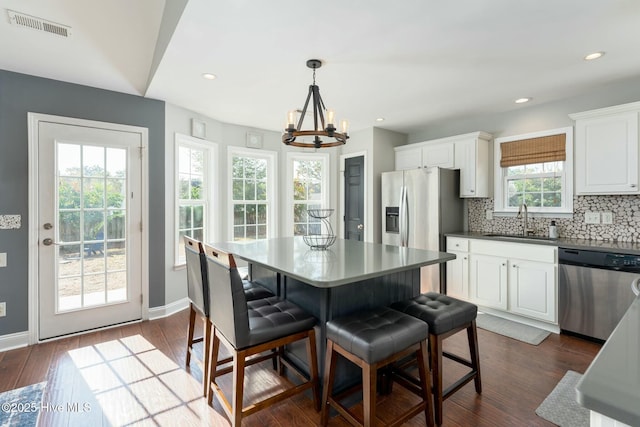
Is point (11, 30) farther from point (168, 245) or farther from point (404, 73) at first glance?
point (404, 73)

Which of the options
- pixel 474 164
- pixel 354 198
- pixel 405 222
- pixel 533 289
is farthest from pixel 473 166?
pixel 354 198

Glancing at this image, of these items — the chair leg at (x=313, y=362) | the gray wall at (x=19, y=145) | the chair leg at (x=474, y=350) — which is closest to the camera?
the chair leg at (x=313, y=362)

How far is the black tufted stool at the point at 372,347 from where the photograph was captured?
1.50 m

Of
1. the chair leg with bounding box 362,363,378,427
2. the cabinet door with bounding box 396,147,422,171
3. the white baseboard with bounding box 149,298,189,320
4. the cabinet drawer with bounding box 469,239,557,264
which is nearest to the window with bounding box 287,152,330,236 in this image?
the cabinet door with bounding box 396,147,422,171

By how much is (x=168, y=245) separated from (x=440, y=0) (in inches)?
135

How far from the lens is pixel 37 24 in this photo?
7.23ft

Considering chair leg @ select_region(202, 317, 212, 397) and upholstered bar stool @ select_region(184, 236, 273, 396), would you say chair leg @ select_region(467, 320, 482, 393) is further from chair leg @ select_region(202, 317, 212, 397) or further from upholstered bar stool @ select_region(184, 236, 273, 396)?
chair leg @ select_region(202, 317, 212, 397)

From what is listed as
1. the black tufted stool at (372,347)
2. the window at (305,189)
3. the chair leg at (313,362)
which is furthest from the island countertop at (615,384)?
the window at (305,189)

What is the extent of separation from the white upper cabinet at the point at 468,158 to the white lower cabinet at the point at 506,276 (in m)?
0.75

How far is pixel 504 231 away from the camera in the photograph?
3.96 metres

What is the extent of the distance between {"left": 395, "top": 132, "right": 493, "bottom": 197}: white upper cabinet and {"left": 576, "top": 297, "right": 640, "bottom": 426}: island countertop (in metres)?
3.45

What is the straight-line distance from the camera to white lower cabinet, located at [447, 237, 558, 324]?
3107 millimetres

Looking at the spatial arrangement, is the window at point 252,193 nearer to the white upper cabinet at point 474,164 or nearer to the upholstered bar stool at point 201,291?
the upholstered bar stool at point 201,291

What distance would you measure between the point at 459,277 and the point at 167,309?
351cm
